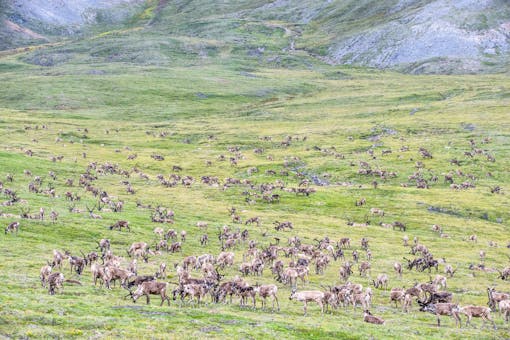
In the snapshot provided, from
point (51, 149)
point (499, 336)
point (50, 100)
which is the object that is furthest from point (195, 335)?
point (50, 100)

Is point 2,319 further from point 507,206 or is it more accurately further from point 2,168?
point 507,206

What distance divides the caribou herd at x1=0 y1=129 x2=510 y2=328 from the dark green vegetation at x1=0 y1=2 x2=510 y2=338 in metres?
0.73

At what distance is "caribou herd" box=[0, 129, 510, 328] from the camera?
31.9 m

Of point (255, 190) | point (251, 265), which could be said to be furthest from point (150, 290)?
point (255, 190)

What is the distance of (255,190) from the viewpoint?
84938 millimetres

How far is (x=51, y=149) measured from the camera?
373 feet

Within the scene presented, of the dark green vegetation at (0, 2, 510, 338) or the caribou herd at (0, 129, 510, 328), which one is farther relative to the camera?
the caribou herd at (0, 129, 510, 328)

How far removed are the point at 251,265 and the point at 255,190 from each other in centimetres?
4387

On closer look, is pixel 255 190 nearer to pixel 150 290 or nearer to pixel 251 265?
pixel 251 265

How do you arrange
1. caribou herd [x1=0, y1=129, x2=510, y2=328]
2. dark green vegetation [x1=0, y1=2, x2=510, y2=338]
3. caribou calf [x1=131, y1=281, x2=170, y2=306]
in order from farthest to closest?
caribou herd [x1=0, y1=129, x2=510, y2=328]
caribou calf [x1=131, y1=281, x2=170, y2=306]
dark green vegetation [x1=0, y1=2, x2=510, y2=338]

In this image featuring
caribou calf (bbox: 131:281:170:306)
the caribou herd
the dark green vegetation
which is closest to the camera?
the dark green vegetation

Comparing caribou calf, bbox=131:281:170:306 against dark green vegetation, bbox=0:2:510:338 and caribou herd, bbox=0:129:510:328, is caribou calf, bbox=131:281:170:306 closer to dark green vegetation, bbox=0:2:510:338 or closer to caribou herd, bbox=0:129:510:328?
caribou herd, bbox=0:129:510:328

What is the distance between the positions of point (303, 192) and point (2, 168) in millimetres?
44423

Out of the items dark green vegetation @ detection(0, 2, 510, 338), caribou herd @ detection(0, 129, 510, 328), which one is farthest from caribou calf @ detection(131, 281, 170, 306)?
dark green vegetation @ detection(0, 2, 510, 338)
